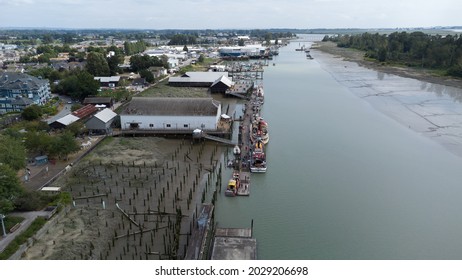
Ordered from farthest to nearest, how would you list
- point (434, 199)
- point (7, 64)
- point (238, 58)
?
point (238, 58) → point (7, 64) → point (434, 199)

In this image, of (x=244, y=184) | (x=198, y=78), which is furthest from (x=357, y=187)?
(x=198, y=78)

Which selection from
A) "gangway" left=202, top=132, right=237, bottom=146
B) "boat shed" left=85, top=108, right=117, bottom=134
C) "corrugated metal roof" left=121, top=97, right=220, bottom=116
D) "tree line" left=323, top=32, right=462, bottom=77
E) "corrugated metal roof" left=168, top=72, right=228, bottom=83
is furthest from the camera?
"tree line" left=323, top=32, right=462, bottom=77

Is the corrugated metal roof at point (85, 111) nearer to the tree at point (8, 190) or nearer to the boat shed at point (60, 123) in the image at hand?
the boat shed at point (60, 123)

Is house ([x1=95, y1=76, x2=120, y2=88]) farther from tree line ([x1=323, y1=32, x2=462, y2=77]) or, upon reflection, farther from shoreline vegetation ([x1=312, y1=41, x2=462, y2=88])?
tree line ([x1=323, y1=32, x2=462, y2=77])

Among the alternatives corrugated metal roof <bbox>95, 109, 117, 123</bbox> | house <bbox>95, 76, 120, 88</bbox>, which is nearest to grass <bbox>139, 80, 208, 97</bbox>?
house <bbox>95, 76, 120, 88</bbox>

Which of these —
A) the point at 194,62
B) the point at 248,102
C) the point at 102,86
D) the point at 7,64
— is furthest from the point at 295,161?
the point at 7,64

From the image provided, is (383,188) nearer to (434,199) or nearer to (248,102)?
(434,199)

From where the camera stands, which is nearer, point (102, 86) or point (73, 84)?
point (73, 84)
